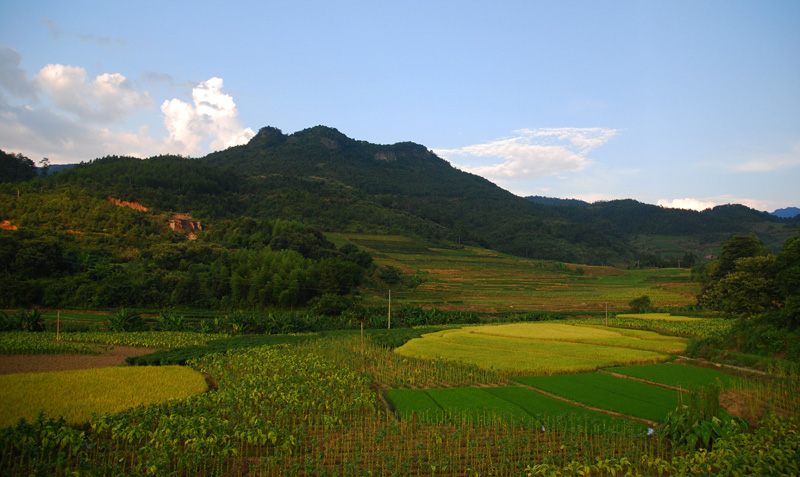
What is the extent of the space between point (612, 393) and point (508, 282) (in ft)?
176

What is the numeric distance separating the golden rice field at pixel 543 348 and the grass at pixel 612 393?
1.64 meters

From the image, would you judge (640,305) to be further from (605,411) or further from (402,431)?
(402,431)

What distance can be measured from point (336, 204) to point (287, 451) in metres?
96.2

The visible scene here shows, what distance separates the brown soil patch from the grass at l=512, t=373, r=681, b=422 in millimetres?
20281

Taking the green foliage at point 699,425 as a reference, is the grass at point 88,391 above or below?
below

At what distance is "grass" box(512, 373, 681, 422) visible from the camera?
14223 mm

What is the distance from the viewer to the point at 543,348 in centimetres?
2653

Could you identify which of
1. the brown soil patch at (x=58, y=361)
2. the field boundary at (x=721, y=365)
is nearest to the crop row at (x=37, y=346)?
the brown soil patch at (x=58, y=361)

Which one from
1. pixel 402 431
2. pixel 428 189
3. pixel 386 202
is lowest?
pixel 402 431

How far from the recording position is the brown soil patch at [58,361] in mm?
20719

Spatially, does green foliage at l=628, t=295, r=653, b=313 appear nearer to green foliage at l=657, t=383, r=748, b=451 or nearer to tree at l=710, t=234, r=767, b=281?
tree at l=710, t=234, r=767, b=281

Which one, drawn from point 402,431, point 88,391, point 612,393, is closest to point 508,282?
point 612,393

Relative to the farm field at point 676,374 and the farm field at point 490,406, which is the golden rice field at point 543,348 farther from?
the farm field at point 490,406

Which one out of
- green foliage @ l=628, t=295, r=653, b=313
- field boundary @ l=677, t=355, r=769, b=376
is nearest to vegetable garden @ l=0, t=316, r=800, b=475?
field boundary @ l=677, t=355, r=769, b=376
